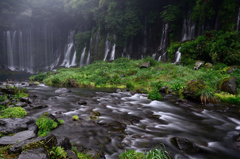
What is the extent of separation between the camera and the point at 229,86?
39.2ft

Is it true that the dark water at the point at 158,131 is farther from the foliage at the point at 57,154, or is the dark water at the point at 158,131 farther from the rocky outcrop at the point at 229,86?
the rocky outcrop at the point at 229,86

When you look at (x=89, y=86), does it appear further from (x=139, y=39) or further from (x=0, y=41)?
(x=0, y=41)

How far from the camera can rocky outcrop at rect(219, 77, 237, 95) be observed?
38.5ft

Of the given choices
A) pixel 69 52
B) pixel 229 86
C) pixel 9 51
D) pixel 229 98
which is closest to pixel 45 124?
pixel 229 98

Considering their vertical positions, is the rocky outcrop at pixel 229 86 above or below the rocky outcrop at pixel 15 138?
above

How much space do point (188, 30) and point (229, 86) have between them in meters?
24.4

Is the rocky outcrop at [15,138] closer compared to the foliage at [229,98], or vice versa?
the rocky outcrop at [15,138]

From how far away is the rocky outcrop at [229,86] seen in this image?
11.8 meters

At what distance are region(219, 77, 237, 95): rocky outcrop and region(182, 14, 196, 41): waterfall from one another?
68.8 ft

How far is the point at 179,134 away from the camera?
593 centimetres

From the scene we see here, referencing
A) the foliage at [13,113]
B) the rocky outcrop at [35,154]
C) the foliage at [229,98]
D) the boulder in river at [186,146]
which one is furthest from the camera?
the foliage at [229,98]

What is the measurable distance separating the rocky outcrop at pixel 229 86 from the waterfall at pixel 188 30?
2096cm

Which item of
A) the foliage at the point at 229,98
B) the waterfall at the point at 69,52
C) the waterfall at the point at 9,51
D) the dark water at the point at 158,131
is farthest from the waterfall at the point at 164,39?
the waterfall at the point at 9,51

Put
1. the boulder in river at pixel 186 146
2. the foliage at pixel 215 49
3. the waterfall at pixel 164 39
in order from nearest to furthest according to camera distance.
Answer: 1. the boulder in river at pixel 186 146
2. the foliage at pixel 215 49
3. the waterfall at pixel 164 39
